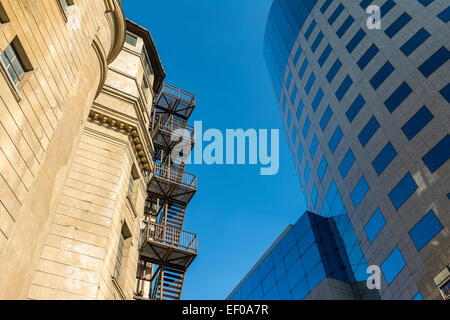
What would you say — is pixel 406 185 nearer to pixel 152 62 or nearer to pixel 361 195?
pixel 361 195

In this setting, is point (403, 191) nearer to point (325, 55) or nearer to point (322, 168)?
point (322, 168)

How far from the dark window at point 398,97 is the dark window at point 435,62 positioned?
1.66 m

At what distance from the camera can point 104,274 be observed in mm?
15523

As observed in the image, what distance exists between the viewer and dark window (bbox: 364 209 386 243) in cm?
3134

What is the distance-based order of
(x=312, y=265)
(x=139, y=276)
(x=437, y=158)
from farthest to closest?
1. (x=312, y=265)
2. (x=437, y=158)
3. (x=139, y=276)

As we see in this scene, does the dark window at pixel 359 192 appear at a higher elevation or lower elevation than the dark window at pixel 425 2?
lower

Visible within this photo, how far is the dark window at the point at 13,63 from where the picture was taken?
33.8 ft

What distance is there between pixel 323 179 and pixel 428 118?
14075 mm

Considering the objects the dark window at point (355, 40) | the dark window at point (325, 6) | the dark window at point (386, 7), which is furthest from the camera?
the dark window at point (325, 6)

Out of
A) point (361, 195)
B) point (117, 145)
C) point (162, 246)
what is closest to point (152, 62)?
point (117, 145)

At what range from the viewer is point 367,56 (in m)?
38.5

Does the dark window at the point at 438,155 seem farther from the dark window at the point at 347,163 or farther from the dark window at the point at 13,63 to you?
the dark window at the point at 13,63

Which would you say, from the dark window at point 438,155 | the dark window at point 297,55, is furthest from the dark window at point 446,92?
the dark window at point 297,55
